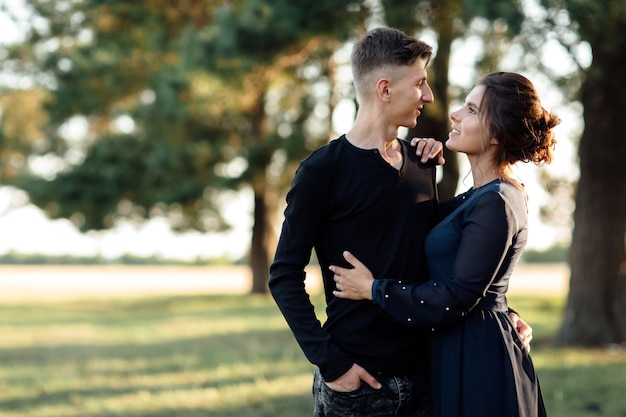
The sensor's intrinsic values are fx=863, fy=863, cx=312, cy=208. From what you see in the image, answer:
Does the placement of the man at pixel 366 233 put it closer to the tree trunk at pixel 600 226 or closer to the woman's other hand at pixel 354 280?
the woman's other hand at pixel 354 280

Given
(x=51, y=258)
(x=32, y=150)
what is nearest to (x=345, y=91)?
(x=32, y=150)

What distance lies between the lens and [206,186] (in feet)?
82.8

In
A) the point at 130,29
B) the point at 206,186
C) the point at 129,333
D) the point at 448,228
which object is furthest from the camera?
the point at 206,186

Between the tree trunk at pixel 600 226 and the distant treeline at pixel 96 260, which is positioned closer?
the tree trunk at pixel 600 226

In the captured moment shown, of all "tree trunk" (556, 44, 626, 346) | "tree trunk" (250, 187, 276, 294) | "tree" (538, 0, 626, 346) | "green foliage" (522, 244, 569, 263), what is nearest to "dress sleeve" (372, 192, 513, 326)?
"tree" (538, 0, 626, 346)

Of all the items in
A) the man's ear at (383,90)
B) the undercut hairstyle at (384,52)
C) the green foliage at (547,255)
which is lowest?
the green foliage at (547,255)

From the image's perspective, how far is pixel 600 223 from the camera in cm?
1191

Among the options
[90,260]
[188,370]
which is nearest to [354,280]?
[188,370]

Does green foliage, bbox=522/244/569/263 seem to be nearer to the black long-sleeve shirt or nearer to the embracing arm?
the black long-sleeve shirt

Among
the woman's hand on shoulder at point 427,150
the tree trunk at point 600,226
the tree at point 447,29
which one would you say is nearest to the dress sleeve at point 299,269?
the woman's hand on shoulder at point 427,150

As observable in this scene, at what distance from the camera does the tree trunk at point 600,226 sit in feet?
38.2

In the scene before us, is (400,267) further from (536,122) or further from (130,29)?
(130,29)

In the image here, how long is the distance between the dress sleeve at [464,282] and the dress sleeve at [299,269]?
0.26m

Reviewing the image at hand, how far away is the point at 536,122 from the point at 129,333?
52.8 ft
